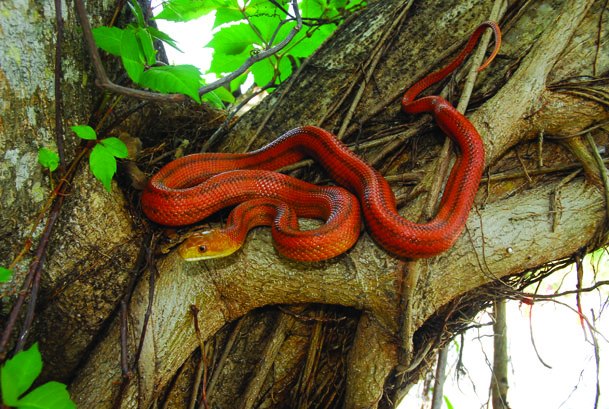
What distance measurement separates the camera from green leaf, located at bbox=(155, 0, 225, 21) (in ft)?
7.98

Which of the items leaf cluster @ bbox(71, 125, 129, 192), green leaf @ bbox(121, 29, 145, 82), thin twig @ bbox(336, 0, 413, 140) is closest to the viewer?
green leaf @ bbox(121, 29, 145, 82)

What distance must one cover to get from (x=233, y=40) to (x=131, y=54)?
1.55 meters

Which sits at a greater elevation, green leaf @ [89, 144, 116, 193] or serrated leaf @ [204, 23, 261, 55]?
serrated leaf @ [204, 23, 261, 55]

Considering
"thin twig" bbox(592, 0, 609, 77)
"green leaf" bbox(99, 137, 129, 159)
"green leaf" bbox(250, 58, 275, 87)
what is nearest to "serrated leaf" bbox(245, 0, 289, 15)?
"green leaf" bbox(250, 58, 275, 87)

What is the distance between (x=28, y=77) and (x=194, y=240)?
4.43 feet

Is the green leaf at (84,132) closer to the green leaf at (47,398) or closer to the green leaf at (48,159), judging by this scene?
the green leaf at (48,159)

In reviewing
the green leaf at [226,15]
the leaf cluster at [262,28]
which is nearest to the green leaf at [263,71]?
the leaf cluster at [262,28]

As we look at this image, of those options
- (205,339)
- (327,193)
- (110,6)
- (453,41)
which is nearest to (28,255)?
(205,339)

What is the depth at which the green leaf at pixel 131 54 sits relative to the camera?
1.89m

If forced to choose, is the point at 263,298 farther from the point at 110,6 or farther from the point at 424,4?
the point at 424,4

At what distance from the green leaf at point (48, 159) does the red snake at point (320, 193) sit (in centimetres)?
68

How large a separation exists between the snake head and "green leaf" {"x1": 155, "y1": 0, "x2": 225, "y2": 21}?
1.55 meters

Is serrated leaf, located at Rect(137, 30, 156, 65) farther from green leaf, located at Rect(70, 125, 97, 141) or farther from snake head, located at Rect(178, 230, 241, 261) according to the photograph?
snake head, located at Rect(178, 230, 241, 261)

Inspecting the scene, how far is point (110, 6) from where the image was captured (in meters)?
2.46
